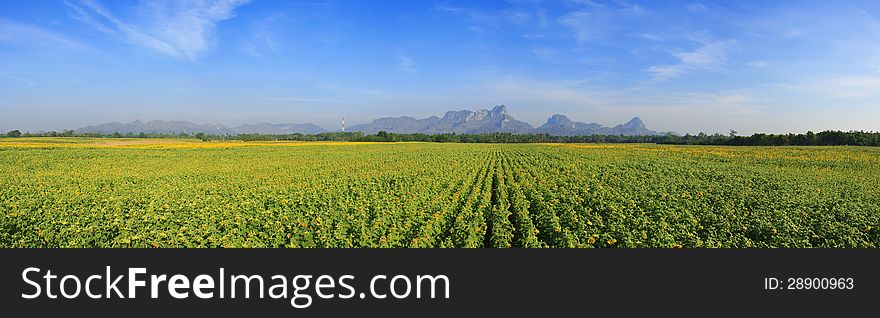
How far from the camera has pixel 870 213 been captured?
13.7m

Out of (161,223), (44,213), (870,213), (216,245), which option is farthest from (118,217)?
(870,213)

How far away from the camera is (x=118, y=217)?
11.6m

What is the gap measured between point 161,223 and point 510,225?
873cm

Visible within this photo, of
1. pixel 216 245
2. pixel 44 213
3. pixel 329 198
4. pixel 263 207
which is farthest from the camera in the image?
pixel 329 198

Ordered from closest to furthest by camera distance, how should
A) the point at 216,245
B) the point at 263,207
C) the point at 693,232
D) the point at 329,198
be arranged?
the point at 216,245 < the point at 693,232 < the point at 263,207 < the point at 329,198

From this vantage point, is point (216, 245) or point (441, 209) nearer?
point (216, 245)

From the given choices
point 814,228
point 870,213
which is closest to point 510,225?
point 814,228

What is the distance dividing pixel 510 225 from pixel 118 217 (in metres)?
10.4

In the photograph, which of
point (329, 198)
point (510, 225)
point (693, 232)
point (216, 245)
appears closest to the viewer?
point (216, 245)

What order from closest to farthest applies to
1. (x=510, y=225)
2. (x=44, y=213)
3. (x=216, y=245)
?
(x=216, y=245), (x=510, y=225), (x=44, y=213)

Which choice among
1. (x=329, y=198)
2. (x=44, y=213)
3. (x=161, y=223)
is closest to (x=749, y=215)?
(x=329, y=198)

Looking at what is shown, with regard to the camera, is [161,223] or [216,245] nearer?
[216,245]

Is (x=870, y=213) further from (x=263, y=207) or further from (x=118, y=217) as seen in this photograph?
(x=118, y=217)

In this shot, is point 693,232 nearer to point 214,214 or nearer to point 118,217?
point 214,214
